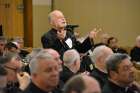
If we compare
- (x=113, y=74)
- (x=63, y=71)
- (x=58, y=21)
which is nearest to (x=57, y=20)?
(x=58, y=21)

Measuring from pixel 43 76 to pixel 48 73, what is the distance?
0.05 m

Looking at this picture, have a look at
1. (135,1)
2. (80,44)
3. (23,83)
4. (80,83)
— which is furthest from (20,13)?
(80,83)

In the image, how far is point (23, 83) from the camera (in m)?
4.75

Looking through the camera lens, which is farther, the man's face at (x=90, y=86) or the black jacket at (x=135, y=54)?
the black jacket at (x=135, y=54)

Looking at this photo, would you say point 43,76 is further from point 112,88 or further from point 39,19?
point 39,19

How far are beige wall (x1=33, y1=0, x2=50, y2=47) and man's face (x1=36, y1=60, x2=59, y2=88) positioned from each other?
7658 mm

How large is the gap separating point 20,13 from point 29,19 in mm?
307

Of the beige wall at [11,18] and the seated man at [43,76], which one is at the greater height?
the seated man at [43,76]

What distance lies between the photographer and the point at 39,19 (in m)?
11.2

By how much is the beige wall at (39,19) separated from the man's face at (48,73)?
25.1ft

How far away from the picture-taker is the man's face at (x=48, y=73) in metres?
3.42

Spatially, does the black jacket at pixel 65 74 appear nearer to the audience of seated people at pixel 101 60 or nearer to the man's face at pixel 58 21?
the audience of seated people at pixel 101 60

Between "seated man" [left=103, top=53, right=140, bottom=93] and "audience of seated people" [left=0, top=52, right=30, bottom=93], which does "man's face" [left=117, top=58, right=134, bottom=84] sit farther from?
"audience of seated people" [left=0, top=52, right=30, bottom=93]

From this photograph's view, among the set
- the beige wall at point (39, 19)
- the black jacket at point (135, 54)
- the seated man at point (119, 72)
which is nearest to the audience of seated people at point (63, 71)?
the seated man at point (119, 72)
